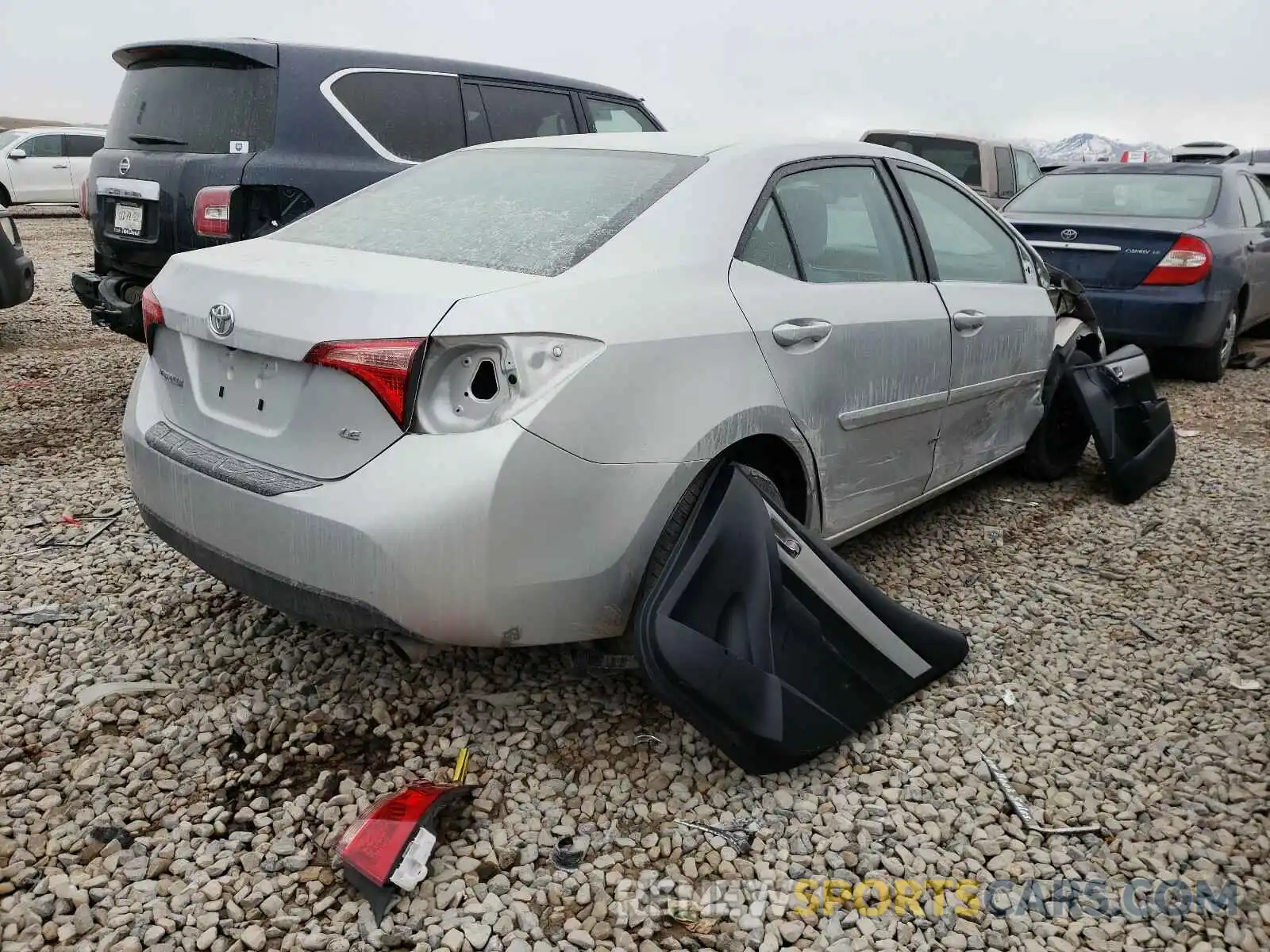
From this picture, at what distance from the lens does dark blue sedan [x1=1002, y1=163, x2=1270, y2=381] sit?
666cm

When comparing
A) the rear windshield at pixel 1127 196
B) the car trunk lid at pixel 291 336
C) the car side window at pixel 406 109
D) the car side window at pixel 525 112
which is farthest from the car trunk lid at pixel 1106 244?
the car trunk lid at pixel 291 336

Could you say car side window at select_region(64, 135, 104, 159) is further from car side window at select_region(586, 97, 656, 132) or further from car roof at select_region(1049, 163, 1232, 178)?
car roof at select_region(1049, 163, 1232, 178)

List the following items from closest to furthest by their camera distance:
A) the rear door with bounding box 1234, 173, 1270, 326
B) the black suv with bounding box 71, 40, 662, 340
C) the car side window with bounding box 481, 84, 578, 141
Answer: the black suv with bounding box 71, 40, 662, 340 → the car side window with bounding box 481, 84, 578, 141 → the rear door with bounding box 1234, 173, 1270, 326

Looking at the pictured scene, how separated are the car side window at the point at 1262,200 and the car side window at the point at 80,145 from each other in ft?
63.2

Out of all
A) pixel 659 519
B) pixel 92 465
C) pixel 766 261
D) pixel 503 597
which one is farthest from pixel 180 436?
pixel 92 465

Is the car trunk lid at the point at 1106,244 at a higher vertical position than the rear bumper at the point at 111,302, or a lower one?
higher

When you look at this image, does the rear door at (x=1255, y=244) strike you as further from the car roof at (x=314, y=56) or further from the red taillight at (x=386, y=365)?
the red taillight at (x=386, y=365)

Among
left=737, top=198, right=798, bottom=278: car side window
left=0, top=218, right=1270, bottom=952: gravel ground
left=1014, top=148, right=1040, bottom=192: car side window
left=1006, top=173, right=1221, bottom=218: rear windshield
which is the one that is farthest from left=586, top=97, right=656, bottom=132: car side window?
left=1014, top=148, right=1040, bottom=192: car side window

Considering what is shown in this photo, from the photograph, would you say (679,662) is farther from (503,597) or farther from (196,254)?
(196,254)

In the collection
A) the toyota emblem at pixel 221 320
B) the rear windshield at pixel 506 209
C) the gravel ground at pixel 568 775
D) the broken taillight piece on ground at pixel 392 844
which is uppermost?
the rear windshield at pixel 506 209

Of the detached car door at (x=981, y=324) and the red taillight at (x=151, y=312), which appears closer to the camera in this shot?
the red taillight at (x=151, y=312)

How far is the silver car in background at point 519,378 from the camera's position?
2236 mm

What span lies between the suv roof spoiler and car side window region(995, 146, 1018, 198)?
989cm

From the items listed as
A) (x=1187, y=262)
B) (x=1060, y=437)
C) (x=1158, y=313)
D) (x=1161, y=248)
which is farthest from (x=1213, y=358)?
(x=1060, y=437)
